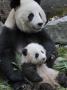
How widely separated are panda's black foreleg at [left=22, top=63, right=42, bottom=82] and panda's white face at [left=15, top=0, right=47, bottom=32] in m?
0.61

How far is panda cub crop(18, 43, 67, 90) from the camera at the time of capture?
5.16 meters

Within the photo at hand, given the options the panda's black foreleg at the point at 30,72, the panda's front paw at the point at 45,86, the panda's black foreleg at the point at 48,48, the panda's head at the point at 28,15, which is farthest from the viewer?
the panda's black foreleg at the point at 48,48

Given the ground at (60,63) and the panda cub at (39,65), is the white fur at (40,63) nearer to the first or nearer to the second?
the panda cub at (39,65)

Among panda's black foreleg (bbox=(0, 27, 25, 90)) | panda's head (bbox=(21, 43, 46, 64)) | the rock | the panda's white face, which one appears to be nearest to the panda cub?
panda's head (bbox=(21, 43, 46, 64))

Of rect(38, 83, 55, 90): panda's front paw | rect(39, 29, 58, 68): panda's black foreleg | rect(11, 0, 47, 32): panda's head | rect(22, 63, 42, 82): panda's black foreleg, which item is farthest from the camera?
rect(39, 29, 58, 68): panda's black foreleg

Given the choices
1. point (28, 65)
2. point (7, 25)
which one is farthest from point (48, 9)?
point (28, 65)

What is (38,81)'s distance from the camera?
5121 millimetres

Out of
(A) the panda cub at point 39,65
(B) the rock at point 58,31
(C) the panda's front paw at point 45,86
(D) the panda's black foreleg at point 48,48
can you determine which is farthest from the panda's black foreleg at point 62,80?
(B) the rock at point 58,31

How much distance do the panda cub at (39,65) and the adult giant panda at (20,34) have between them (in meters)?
0.18

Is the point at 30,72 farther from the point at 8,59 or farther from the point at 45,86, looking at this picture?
the point at 8,59

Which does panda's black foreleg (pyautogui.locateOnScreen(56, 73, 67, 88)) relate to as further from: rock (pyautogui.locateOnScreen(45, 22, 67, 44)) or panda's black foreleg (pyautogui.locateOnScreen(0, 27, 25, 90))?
rock (pyautogui.locateOnScreen(45, 22, 67, 44))

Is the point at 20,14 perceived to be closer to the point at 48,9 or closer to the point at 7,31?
the point at 7,31

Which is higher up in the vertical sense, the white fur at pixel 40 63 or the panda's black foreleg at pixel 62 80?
the white fur at pixel 40 63

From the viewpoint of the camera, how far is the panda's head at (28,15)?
5469mm
